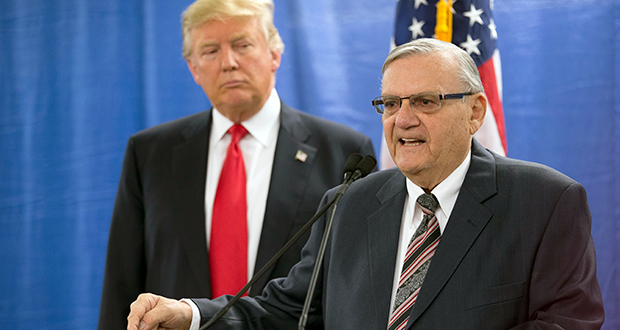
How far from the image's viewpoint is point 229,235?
227 cm

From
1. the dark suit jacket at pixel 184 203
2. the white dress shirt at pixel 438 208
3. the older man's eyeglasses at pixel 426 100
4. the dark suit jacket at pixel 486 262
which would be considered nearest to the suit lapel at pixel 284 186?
the dark suit jacket at pixel 184 203

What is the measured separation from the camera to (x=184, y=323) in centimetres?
159

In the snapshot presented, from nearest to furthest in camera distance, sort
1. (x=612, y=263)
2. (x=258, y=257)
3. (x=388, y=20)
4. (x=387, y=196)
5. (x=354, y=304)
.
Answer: (x=354, y=304) < (x=387, y=196) < (x=258, y=257) < (x=612, y=263) < (x=388, y=20)

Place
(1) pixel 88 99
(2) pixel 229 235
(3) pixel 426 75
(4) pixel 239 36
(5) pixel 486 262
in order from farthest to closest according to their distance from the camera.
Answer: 1. (1) pixel 88 99
2. (4) pixel 239 36
3. (2) pixel 229 235
4. (3) pixel 426 75
5. (5) pixel 486 262

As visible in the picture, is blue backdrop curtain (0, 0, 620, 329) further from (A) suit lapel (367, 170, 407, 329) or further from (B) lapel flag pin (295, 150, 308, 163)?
(A) suit lapel (367, 170, 407, 329)

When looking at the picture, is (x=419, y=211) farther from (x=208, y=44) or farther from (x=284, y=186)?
(x=208, y=44)

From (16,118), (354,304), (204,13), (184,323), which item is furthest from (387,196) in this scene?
(16,118)

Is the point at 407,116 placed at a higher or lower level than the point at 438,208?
higher

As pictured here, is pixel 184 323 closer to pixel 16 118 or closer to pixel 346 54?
pixel 346 54

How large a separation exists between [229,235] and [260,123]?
1.51 ft

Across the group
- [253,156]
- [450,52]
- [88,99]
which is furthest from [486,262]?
[88,99]

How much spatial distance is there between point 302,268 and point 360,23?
195 cm

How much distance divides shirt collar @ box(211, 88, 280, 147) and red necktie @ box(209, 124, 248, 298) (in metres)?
0.13

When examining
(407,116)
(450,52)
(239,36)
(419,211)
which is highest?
(239,36)
